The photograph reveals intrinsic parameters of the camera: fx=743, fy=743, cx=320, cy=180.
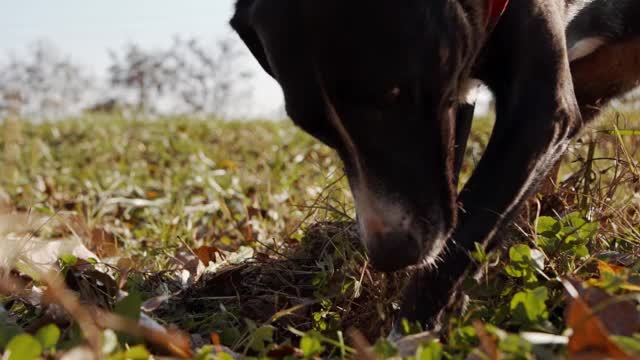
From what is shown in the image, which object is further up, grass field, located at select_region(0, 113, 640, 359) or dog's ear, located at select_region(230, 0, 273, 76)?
dog's ear, located at select_region(230, 0, 273, 76)

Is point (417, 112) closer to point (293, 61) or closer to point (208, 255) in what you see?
point (293, 61)

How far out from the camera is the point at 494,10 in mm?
2123

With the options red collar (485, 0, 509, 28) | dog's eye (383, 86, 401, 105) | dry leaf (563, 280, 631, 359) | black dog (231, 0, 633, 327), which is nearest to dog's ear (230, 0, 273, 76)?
black dog (231, 0, 633, 327)

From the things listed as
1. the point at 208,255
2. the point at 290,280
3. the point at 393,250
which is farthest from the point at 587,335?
the point at 208,255

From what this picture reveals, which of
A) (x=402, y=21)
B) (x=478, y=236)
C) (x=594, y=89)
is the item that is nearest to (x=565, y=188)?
(x=594, y=89)

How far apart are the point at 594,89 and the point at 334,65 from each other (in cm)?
178

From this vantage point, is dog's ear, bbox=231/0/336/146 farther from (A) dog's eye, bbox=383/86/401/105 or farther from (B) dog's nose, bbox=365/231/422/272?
(B) dog's nose, bbox=365/231/422/272

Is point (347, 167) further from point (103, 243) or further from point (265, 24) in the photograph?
point (103, 243)

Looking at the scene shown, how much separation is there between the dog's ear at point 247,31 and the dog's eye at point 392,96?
1.86 feet

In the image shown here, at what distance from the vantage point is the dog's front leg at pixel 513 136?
1.87 metres

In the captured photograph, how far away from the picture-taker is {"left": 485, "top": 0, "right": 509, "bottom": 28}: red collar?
2101 millimetres

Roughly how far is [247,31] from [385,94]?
68cm

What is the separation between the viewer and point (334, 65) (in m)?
1.89

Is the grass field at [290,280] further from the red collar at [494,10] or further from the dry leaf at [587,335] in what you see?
the red collar at [494,10]
